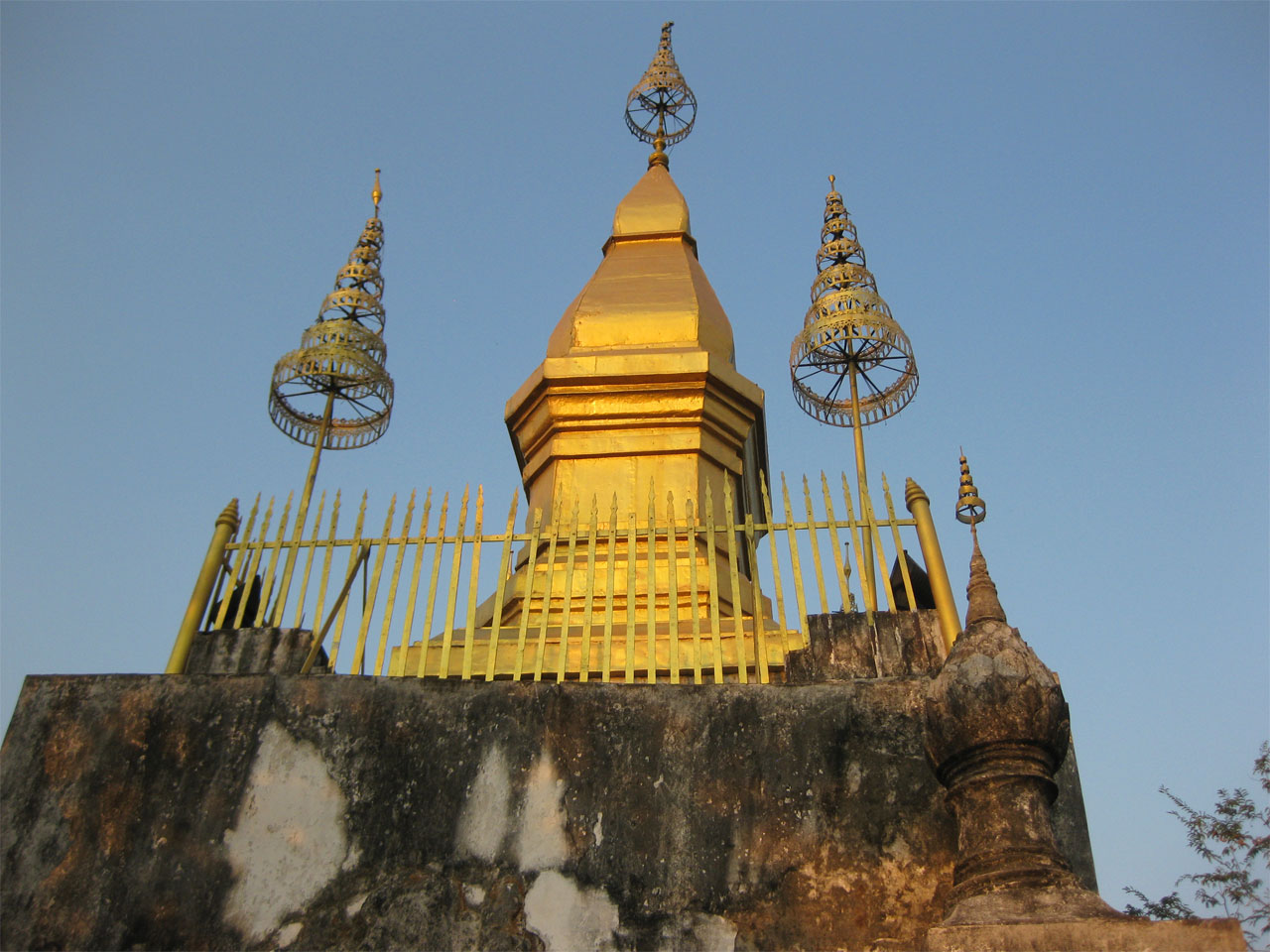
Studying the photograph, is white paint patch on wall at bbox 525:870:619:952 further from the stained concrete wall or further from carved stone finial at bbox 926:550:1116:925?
carved stone finial at bbox 926:550:1116:925

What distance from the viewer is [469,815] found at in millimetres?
5059

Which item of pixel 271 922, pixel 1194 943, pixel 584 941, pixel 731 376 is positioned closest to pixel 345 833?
pixel 271 922

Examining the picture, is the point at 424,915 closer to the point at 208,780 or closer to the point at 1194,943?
the point at 208,780

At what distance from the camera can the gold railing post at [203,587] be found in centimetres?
612

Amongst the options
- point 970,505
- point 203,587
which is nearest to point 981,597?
point 970,505

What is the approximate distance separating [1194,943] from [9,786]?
14.9ft

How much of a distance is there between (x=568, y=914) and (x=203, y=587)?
106 inches

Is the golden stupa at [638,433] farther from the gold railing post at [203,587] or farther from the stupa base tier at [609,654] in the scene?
the gold railing post at [203,587]

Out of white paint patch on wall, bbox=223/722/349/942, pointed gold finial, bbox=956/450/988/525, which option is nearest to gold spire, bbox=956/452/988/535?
pointed gold finial, bbox=956/450/988/525

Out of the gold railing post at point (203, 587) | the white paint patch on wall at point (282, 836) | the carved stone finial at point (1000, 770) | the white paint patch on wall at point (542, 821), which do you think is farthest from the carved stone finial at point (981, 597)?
the gold railing post at point (203, 587)

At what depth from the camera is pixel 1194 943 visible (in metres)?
3.98

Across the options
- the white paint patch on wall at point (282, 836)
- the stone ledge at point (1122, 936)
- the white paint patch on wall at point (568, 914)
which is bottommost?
the stone ledge at point (1122, 936)

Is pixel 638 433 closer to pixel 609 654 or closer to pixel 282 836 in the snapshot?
pixel 609 654

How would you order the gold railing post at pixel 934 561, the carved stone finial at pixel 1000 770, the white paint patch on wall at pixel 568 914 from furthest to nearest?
the gold railing post at pixel 934 561, the white paint patch on wall at pixel 568 914, the carved stone finial at pixel 1000 770
